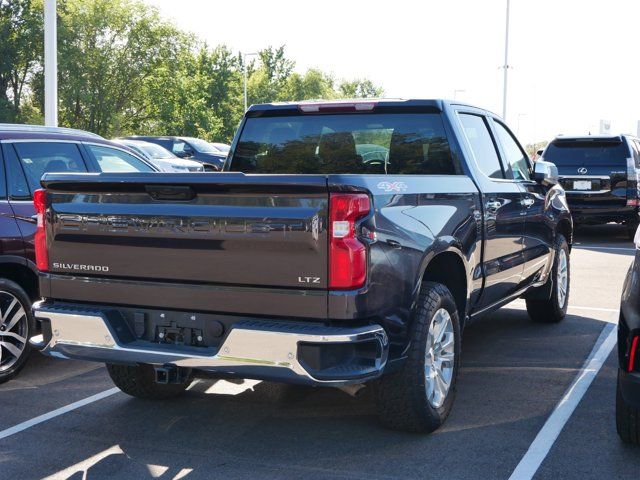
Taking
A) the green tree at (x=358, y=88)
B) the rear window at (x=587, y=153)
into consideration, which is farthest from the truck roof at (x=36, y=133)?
the green tree at (x=358, y=88)

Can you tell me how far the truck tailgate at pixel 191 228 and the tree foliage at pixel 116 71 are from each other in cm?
5642

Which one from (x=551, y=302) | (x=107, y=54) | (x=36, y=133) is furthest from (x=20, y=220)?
(x=107, y=54)

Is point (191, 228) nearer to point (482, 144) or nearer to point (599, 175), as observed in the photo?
point (482, 144)

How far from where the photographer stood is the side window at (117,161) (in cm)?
705

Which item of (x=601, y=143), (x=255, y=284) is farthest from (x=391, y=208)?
(x=601, y=143)

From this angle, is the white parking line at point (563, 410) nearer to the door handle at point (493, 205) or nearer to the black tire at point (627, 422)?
the black tire at point (627, 422)

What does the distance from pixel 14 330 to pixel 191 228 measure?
2569 millimetres

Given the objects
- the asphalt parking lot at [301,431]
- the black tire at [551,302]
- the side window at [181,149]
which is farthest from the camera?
the side window at [181,149]

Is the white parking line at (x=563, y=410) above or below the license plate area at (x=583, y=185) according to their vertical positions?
below

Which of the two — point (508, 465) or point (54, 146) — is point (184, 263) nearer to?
point (508, 465)

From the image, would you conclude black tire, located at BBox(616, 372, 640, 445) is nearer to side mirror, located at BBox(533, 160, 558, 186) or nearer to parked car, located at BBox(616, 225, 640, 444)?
parked car, located at BBox(616, 225, 640, 444)

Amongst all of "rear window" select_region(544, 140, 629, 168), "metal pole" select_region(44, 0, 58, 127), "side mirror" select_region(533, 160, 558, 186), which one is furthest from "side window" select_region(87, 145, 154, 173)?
"rear window" select_region(544, 140, 629, 168)

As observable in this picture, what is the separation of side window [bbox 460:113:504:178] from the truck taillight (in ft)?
7.05

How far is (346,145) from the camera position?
19.6 ft
